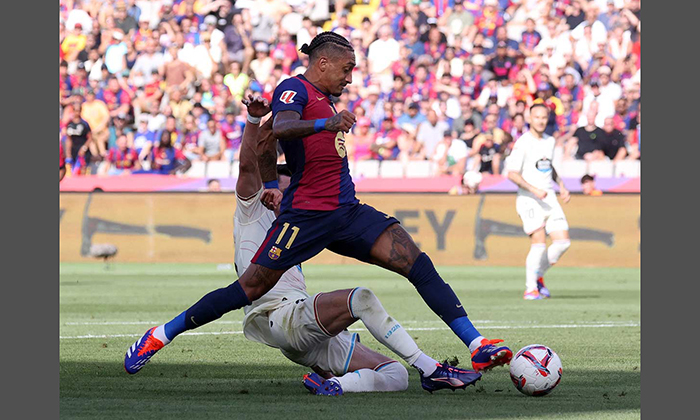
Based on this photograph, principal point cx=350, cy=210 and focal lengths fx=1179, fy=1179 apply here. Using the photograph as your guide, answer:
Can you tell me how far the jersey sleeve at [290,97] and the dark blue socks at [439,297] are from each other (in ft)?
3.75

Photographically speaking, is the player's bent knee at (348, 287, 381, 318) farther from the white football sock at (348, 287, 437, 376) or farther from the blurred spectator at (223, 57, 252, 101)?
the blurred spectator at (223, 57, 252, 101)

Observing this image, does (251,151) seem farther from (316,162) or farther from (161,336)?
(161,336)

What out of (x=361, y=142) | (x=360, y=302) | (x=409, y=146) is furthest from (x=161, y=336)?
(x=361, y=142)

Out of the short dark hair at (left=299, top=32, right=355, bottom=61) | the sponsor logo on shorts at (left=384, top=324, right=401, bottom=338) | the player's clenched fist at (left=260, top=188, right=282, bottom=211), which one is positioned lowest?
the sponsor logo on shorts at (left=384, top=324, right=401, bottom=338)

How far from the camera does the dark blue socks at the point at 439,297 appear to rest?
22.4 feet

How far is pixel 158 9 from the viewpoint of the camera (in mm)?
29344

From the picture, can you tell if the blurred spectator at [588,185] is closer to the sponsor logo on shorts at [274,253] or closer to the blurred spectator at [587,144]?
the blurred spectator at [587,144]

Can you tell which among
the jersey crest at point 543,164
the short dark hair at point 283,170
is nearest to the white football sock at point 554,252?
the jersey crest at point 543,164

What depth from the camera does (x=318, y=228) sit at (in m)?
6.95

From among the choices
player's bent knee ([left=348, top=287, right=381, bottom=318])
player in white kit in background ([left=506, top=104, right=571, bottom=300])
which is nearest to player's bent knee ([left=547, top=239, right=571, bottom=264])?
player in white kit in background ([left=506, top=104, right=571, bottom=300])

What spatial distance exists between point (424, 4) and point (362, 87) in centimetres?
286

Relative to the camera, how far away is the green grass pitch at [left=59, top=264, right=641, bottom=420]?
5.98 m

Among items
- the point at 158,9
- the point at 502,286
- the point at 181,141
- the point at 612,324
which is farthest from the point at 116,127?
the point at 612,324

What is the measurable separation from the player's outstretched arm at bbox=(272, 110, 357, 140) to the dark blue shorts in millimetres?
563
